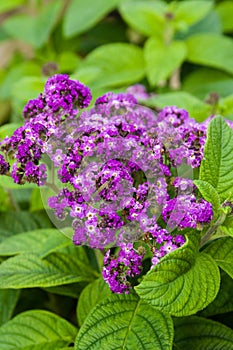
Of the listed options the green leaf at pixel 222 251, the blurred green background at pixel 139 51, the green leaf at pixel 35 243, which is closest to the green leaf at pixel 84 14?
the blurred green background at pixel 139 51

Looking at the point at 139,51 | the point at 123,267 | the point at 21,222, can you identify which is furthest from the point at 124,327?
the point at 139,51

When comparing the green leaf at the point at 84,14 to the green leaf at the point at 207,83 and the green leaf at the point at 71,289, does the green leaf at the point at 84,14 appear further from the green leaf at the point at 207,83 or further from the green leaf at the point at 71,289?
the green leaf at the point at 71,289

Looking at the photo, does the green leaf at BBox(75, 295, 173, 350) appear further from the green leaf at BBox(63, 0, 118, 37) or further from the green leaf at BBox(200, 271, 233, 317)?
the green leaf at BBox(63, 0, 118, 37)

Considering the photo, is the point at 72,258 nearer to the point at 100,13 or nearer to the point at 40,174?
the point at 40,174

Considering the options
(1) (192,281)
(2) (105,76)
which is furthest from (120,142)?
(2) (105,76)

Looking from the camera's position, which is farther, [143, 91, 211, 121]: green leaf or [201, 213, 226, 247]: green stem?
[143, 91, 211, 121]: green leaf

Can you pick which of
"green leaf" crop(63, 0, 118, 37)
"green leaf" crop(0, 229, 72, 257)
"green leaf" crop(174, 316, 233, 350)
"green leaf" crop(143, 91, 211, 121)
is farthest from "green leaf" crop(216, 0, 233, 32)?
"green leaf" crop(174, 316, 233, 350)
